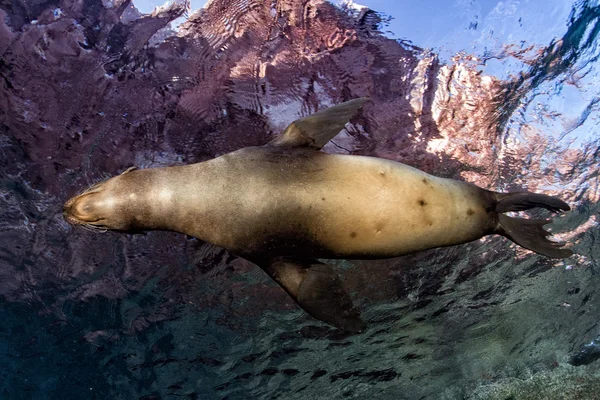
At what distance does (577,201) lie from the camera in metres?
10.7

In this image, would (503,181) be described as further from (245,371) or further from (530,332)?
(530,332)

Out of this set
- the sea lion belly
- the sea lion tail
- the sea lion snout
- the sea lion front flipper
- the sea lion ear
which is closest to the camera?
the sea lion snout

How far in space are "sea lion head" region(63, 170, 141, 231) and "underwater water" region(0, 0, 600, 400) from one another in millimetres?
2911

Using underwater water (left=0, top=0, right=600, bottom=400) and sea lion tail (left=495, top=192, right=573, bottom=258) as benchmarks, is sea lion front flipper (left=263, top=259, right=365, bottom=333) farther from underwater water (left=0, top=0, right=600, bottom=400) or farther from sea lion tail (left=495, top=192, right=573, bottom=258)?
underwater water (left=0, top=0, right=600, bottom=400)

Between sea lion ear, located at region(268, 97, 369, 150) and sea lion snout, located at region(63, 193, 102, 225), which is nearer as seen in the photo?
sea lion snout, located at region(63, 193, 102, 225)

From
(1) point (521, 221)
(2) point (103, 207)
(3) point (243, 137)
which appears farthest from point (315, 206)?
(3) point (243, 137)

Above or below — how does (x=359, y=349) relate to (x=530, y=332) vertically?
above

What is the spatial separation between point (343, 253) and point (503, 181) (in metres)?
6.64

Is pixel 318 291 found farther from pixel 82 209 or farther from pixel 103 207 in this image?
pixel 82 209

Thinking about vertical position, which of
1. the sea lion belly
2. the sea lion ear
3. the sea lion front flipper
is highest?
the sea lion ear

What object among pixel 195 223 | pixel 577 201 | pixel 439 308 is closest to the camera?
pixel 195 223

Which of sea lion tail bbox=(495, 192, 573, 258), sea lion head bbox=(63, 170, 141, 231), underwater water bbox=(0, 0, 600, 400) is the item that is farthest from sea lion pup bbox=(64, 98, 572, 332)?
underwater water bbox=(0, 0, 600, 400)

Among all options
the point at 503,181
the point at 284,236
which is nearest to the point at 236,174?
the point at 284,236

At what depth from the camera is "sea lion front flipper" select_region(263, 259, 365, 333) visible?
10.9 ft
